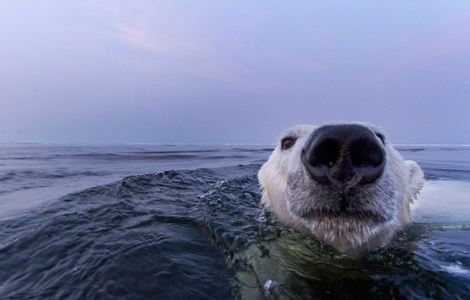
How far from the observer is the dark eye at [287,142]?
388 centimetres

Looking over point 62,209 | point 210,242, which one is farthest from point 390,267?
point 62,209

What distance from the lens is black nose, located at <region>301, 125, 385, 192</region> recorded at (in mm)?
A: 2221

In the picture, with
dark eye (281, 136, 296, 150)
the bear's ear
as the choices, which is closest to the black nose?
dark eye (281, 136, 296, 150)

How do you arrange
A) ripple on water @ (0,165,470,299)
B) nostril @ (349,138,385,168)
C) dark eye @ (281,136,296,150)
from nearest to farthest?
nostril @ (349,138,385,168)
ripple on water @ (0,165,470,299)
dark eye @ (281,136,296,150)

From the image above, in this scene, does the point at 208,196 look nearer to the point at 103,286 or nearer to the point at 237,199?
the point at 237,199

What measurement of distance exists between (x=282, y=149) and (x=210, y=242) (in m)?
1.27

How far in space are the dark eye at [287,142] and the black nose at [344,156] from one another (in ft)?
4.56

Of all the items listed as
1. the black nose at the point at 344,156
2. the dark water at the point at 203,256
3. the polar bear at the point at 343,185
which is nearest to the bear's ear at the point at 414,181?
the dark water at the point at 203,256

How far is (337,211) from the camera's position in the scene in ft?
8.50

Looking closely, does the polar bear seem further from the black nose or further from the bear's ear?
the bear's ear

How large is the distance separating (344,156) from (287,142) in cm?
170

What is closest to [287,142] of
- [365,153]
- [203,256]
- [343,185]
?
[203,256]

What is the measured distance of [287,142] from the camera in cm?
393

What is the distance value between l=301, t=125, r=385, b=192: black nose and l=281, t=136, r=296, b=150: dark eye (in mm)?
1391
